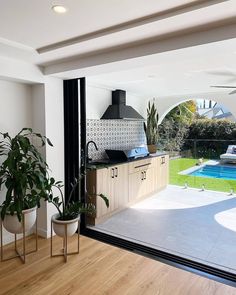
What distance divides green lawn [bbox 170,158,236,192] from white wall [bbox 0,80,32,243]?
3.85m

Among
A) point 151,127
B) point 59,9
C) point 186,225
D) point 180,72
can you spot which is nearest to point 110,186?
point 186,225

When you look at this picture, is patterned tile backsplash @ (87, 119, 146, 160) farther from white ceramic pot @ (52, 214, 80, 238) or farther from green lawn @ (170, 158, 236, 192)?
white ceramic pot @ (52, 214, 80, 238)

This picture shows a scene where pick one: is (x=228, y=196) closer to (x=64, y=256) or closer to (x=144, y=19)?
(x=64, y=256)

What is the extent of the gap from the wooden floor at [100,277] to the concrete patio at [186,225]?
445mm

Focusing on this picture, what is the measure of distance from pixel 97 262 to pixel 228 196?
12.1ft

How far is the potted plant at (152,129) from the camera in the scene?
5902 millimetres

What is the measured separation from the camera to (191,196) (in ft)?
17.6

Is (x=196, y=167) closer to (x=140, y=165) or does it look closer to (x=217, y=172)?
(x=217, y=172)

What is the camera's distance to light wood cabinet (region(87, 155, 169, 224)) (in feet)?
12.5

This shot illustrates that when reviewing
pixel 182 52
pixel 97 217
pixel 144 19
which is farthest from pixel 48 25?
pixel 97 217

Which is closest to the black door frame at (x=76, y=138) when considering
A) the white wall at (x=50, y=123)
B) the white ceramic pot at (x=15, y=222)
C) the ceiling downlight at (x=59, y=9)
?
the white wall at (x=50, y=123)

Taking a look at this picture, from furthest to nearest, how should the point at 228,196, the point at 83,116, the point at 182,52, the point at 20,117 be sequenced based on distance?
the point at 228,196 < the point at 83,116 < the point at 20,117 < the point at 182,52

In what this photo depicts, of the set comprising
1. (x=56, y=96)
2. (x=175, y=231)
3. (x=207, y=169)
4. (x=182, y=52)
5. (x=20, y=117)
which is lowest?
(x=175, y=231)

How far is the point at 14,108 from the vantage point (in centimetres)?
316
